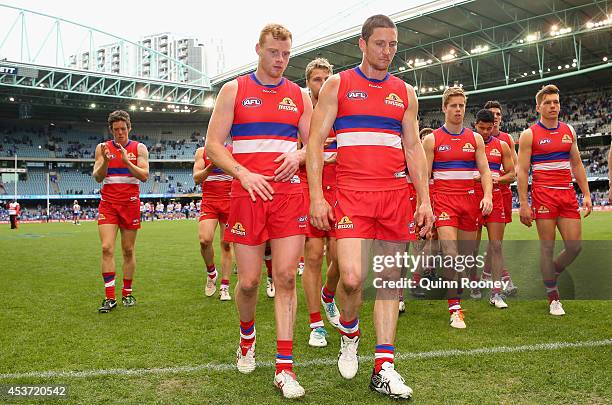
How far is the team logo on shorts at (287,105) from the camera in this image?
3.86 metres

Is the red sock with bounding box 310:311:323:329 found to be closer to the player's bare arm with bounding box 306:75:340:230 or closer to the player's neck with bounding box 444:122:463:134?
the player's bare arm with bounding box 306:75:340:230

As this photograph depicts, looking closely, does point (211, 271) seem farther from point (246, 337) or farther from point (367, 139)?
point (367, 139)

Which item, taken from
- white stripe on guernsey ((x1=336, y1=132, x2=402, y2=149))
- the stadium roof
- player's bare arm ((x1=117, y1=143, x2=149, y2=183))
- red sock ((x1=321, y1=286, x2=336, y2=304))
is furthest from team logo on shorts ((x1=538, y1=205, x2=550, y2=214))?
the stadium roof

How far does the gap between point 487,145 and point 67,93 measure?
48080 millimetres

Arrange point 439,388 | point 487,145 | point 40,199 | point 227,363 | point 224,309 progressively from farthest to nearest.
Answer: point 40,199
point 487,145
point 224,309
point 227,363
point 439,388

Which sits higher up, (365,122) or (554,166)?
(365,122)

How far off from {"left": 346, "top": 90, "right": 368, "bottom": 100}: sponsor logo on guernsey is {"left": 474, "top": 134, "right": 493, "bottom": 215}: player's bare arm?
7.70ft

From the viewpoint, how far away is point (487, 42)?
1474 inches

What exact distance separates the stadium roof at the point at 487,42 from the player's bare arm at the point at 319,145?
32.1 meters

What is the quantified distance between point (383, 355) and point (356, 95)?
6.28ft

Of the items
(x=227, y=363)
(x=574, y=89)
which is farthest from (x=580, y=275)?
(x=574, y=89)

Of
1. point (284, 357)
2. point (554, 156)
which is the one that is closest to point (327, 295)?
point (284, 357)

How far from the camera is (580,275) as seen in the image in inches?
318

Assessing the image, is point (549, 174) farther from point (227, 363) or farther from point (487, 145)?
point (227, 363)
